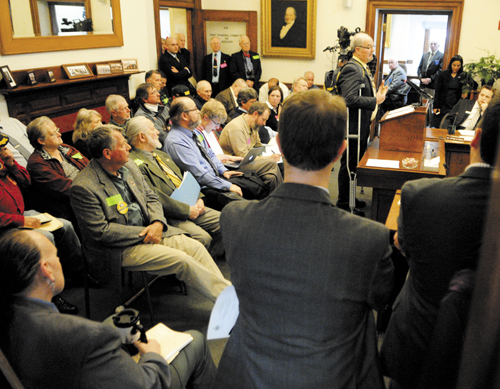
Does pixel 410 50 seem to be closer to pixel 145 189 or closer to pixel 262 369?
pixel 145 189

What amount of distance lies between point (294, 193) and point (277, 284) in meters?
0.20

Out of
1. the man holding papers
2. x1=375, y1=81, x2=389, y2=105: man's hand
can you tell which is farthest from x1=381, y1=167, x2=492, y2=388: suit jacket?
x1=375, y1=81, x2=389, y2=105: man's hand

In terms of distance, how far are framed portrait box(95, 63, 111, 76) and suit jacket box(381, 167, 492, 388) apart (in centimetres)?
525

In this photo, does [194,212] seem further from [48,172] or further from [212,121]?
[212,121]

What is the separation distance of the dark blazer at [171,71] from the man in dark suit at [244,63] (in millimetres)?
1118

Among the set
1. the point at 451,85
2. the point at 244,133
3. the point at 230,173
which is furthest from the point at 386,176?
the point at 451,85

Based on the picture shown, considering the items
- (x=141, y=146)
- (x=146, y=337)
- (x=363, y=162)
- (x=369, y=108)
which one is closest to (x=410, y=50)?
(x=369, y=108)

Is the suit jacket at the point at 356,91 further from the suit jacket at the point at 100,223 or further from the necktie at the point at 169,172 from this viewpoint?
the suit jacket at the point at 100,223

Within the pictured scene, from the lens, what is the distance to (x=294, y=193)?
3.19 feet

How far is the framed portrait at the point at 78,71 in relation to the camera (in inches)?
198

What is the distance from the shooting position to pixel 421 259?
0.93 metres

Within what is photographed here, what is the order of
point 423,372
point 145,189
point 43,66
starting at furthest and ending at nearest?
point 43,66 → point 145,189 → point 423,372

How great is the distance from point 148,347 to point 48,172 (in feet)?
6.61

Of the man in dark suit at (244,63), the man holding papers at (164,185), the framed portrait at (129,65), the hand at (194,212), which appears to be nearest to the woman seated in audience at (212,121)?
the man holding papers at (164,185)
